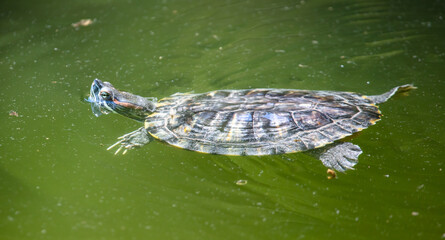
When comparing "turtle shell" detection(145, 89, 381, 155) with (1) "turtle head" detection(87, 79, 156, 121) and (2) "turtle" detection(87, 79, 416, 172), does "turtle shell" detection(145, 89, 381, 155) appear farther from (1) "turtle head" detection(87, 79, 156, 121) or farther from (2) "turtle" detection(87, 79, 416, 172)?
(1) "turtle head" detection(87, 79, 156, 121)

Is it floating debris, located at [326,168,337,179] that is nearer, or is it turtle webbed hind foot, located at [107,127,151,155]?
floating debris, located at [326,168,337,179]

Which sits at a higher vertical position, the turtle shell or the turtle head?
the turtle head

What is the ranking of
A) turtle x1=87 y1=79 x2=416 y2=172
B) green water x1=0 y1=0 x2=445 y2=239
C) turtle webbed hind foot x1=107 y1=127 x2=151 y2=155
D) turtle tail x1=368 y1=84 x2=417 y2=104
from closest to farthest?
green water x1=0 y1=0 x2=445 y2=239 → turtle x1=87 y1=79 x2=416 y2=172 → turtle webbed hind foot x1=107 y1=127 x2=151 y2=155 → turtle tail x1=368 y1=84 x2=417 y2=104

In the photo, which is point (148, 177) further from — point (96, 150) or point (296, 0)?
point (296, 0)

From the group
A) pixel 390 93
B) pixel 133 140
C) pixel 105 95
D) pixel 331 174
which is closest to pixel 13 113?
pixel 105 95

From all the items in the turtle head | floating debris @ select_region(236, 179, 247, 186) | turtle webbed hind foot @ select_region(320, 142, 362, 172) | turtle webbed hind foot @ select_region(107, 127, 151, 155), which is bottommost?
turtle webbed hind foot @ select_region(320, 142, 362, 172)

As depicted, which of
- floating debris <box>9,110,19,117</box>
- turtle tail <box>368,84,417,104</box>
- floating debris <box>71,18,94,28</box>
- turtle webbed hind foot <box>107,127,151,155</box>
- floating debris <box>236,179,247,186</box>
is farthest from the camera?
floating debris <box>71,18,94,28</box>

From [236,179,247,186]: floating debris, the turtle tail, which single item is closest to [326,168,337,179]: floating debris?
[236,179,247,186]: floating debris

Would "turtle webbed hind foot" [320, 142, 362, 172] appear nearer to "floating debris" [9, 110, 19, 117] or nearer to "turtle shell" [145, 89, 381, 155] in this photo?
"turtle shell" [145, 89, 381, 155]
